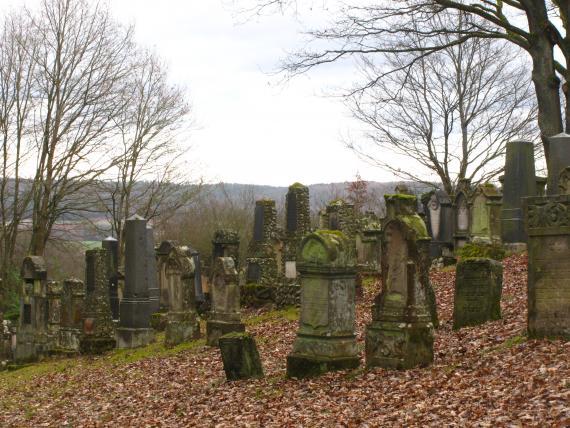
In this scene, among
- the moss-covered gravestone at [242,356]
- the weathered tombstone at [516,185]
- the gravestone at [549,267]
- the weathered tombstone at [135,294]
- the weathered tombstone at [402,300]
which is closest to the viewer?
the gravestone at [549,267]

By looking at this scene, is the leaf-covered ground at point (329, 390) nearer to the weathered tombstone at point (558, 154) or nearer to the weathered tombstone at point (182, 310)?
the weathered tombstone at point (182, 310)

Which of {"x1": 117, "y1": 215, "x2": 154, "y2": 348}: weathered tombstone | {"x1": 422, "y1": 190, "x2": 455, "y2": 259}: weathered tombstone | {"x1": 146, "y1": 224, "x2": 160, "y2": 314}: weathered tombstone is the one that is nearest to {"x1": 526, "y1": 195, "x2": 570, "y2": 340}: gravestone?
{"x1": 117, "y1": 215, "x2": 154, "y2": 348}: weathered tombstone

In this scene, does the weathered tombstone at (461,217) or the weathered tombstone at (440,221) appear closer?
the weathered tombstone at (461,217)

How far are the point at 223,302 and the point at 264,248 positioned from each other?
366 inches

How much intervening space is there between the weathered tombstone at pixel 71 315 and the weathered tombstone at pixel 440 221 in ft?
33.5

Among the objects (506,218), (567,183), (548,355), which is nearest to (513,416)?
(548,355)

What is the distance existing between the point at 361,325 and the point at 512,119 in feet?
76.4

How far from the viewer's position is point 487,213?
24.1 m

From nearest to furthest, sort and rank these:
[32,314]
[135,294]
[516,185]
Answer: [135,294]
[516,185]
[32,314]

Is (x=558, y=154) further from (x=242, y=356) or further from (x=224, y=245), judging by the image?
(x=242, y=356)

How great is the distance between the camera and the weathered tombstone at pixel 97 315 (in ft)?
67.9

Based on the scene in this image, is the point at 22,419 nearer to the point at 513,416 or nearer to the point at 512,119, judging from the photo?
the point at 513,416

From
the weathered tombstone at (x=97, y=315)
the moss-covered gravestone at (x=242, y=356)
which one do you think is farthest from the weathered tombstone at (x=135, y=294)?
the moss-covered gravestone at (x=242, y=356)

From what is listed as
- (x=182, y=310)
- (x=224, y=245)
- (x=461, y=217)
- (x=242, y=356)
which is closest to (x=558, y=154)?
(x=461, y=217)
